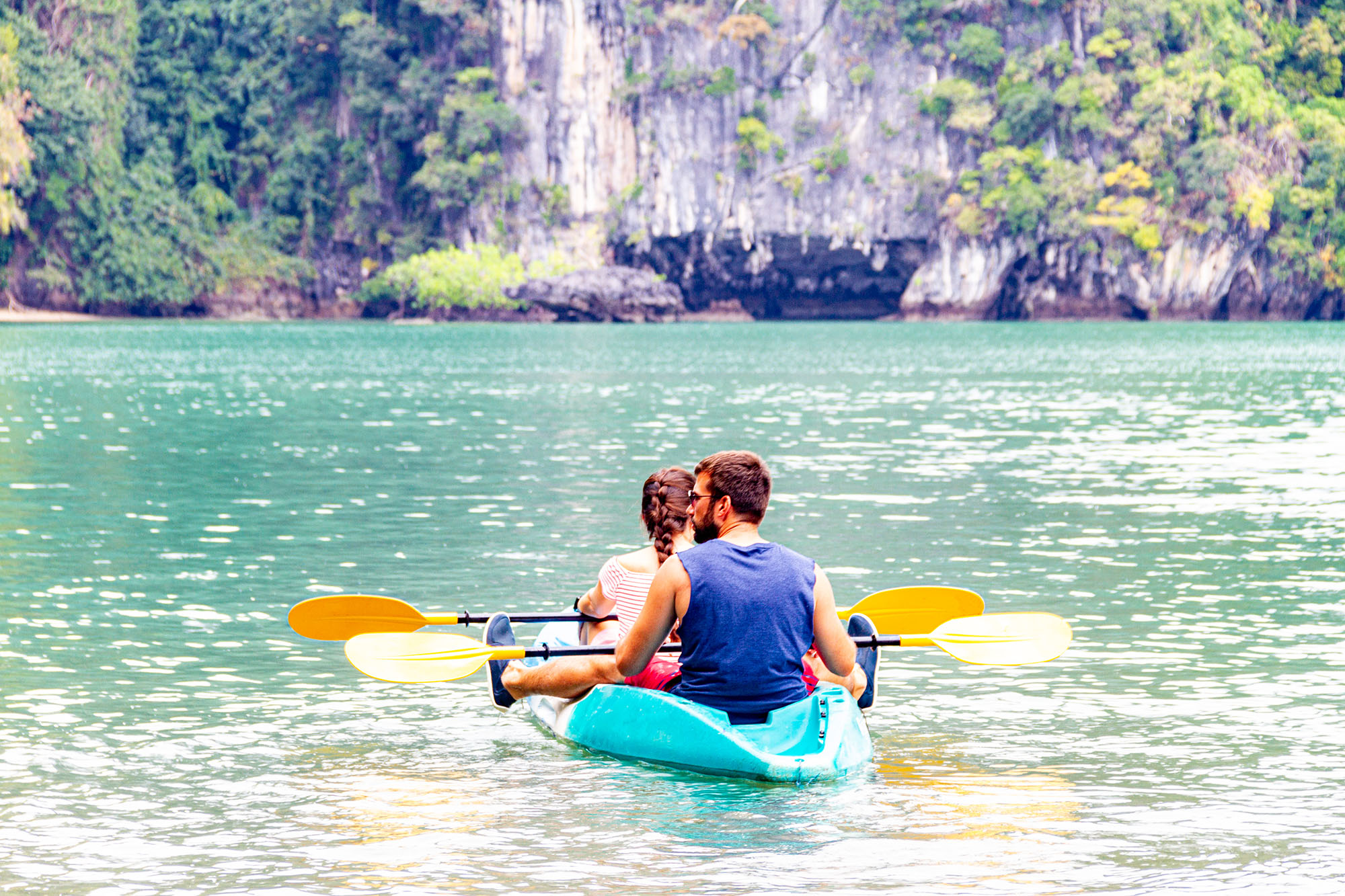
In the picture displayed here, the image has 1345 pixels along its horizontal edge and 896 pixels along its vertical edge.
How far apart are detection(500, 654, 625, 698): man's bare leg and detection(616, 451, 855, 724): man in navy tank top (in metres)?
0.63

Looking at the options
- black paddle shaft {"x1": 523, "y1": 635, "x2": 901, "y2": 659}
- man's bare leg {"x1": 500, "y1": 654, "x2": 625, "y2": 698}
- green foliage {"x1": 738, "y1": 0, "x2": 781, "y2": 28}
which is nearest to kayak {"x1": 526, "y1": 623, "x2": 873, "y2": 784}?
man's bare leg {"x1": 500, "y1": 654, "x2": 625, "y2": 698}

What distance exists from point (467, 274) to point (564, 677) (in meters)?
80.1

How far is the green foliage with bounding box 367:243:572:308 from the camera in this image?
87125 mm

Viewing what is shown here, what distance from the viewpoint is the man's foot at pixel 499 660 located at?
8406 mm

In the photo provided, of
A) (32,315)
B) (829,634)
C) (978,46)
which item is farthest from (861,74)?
(829,634)

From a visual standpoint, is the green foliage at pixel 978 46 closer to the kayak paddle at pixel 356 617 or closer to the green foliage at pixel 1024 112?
the green foliage at pixel 1024 112

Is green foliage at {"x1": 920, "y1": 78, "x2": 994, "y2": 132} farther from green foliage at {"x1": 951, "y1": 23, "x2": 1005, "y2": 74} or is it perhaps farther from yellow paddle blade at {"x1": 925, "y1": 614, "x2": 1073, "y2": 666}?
yellow paddle blade at {"x1": 925, "y1": 614, "x2": 1073, "y2": 666}

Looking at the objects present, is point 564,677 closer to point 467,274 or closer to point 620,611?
point 620,611

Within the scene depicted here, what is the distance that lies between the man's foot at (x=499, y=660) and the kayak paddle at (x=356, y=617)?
314 mm

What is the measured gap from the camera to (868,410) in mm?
29797

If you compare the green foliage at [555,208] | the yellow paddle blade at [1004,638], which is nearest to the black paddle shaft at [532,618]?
the yellow paddle blade at [1004,638]

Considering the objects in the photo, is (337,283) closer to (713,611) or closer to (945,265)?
(945,265)

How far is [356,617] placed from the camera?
914cm

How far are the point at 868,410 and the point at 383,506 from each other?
47.4 feet
